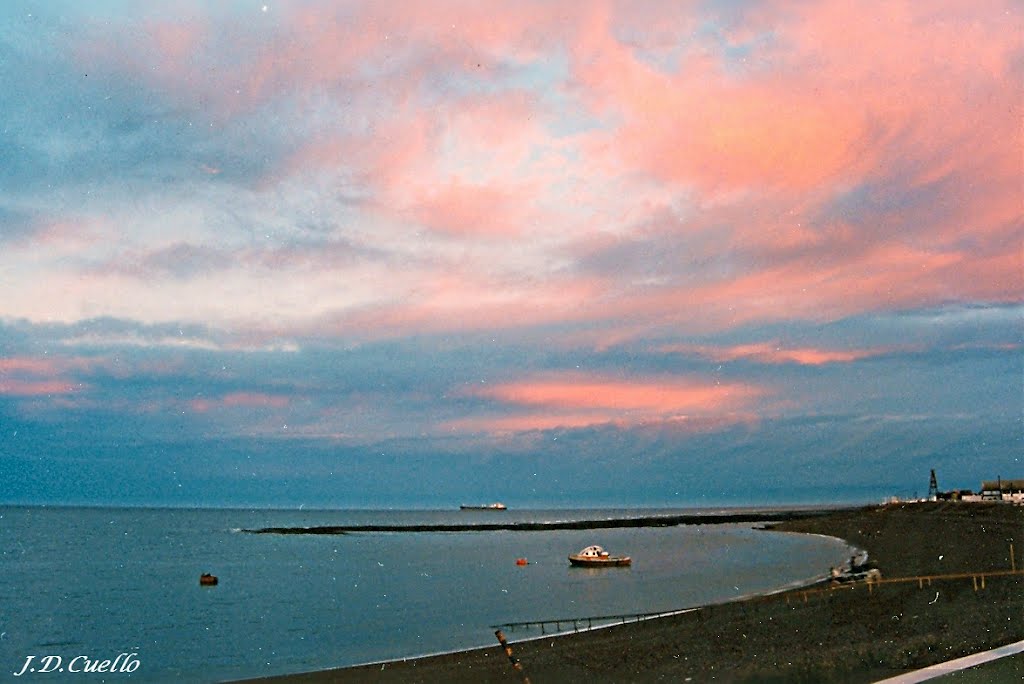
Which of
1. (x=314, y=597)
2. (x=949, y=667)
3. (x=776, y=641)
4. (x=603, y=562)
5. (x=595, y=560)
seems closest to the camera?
(x=949, y=667)

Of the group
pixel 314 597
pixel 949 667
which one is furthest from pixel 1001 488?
pixel 949 667

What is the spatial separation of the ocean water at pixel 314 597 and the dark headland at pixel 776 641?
5558 millimetres

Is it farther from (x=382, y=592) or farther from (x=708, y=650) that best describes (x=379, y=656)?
(x=382, y=592)

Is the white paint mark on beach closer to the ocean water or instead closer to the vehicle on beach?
the ocean water

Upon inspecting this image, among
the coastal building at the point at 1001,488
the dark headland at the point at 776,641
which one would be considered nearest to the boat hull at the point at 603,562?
the dark headland at the point at 776,641

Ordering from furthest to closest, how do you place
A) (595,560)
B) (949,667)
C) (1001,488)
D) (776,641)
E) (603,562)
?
(1001,488) < (595,560) < (603,562) < (776,641) < (949,667)

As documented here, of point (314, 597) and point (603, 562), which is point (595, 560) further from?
point (314, 597)

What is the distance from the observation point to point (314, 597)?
59.9m

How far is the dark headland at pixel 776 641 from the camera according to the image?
22625mm

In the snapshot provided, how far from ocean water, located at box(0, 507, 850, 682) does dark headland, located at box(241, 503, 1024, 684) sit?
556 cm

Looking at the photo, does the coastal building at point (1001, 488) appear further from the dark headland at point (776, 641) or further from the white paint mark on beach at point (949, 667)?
the white paint mark on beach at point (949, 667)

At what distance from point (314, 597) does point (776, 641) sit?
3940 centimetres

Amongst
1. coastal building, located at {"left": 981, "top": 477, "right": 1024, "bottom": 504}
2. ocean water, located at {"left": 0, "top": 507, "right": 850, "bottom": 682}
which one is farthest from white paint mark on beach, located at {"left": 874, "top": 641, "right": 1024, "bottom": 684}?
coastal building, located at {"left": 981, "top": 477, "right": 1024, "bottom": 504}

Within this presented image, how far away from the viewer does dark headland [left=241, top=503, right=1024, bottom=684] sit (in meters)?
22.6
